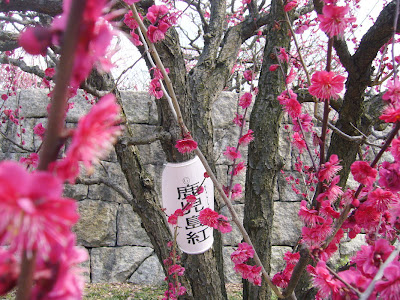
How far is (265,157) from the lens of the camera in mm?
2074

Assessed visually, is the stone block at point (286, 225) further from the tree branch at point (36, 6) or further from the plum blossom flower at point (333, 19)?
the plum blossom flower at point (333, 19)

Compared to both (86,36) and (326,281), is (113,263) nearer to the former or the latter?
(326,281)

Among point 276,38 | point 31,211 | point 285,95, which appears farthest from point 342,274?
point 276,38

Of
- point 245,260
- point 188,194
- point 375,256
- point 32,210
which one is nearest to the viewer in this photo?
point 32,210

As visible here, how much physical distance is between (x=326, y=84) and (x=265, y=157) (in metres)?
1.25

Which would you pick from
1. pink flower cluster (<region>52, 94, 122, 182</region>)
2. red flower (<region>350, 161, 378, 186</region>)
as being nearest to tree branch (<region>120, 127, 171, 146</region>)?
red flower (<region>350, 161, 378, 186</region>)

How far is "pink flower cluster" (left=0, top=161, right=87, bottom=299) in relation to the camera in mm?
218

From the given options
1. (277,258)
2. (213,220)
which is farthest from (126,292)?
(213,220)

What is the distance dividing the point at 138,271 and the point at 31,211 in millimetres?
3741

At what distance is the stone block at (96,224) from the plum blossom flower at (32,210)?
355 cm

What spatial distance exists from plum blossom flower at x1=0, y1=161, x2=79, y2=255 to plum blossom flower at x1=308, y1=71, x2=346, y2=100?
74 centimetres

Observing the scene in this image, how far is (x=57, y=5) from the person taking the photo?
71.4 inches

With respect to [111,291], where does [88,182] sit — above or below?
above

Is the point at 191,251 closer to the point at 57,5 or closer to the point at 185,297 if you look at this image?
the point at 185,297
